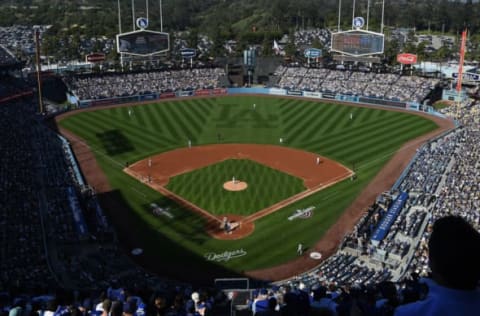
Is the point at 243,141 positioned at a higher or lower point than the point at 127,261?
higher

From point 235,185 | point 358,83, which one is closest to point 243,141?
point 235,185

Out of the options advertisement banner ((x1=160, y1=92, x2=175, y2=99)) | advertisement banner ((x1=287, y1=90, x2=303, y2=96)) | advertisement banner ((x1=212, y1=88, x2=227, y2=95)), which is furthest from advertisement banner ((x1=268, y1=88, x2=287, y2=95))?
advertisement banner ((x1=160, y1=92, x2=175, y2=99))

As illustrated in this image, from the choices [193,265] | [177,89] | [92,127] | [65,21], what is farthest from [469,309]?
[65,21]

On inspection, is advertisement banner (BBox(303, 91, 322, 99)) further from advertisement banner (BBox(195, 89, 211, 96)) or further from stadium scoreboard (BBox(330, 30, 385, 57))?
advertisement banner (BBox(195, 89, 211, 96))

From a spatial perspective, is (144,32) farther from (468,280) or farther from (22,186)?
(468,280)

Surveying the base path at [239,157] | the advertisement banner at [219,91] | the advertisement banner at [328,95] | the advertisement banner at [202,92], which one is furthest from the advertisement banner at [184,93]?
the base path at [239,157]

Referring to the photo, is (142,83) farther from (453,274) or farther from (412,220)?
(453,274)
